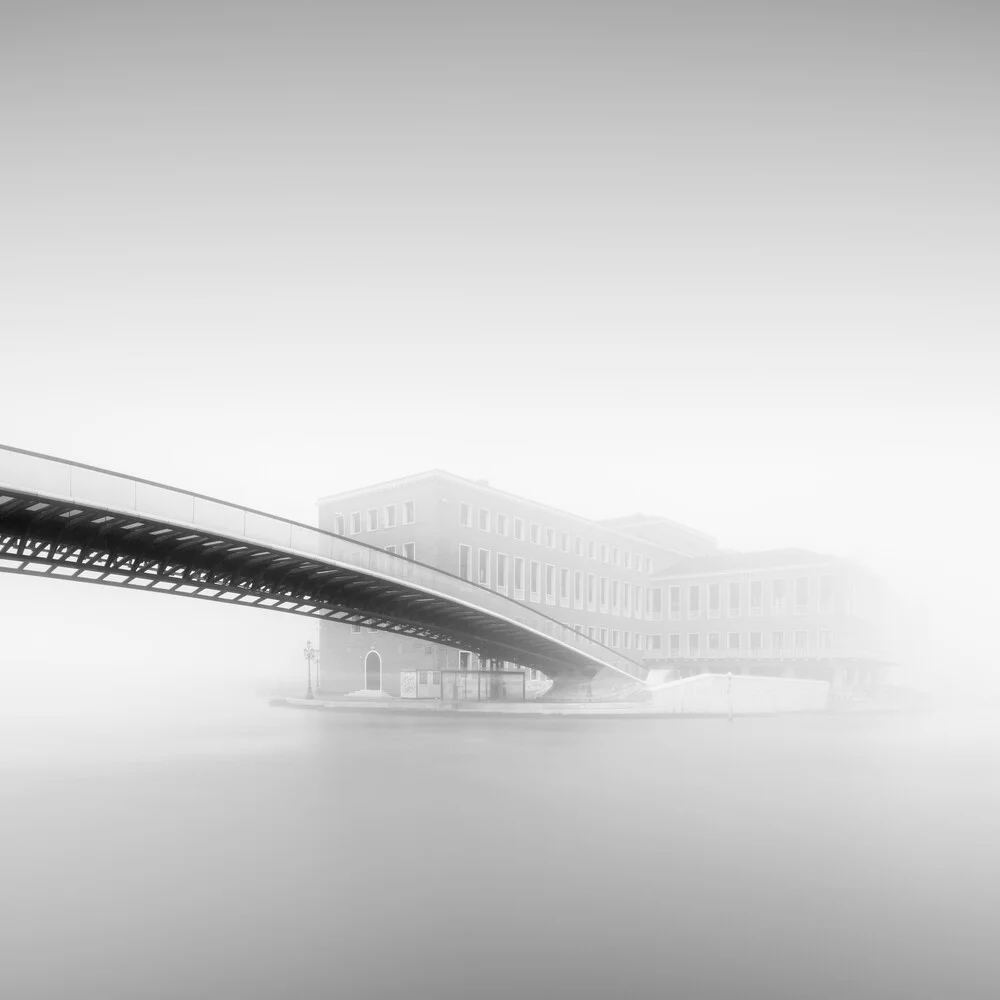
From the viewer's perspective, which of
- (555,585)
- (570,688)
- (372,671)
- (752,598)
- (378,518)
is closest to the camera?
(570,688)

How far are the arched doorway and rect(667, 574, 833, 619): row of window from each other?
31.4m

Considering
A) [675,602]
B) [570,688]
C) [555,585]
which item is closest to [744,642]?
[675,602]

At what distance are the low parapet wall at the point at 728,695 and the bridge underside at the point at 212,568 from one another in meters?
7.96

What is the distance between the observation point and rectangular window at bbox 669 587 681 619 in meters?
90.5

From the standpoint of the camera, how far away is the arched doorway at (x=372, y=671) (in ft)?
230

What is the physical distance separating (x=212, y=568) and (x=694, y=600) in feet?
197

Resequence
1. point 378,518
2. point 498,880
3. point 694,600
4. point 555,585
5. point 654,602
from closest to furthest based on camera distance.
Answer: point 498,880, point 378,518, point 555,585, point 694,600, point 654,602

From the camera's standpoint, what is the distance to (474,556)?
Result: 2680 inches

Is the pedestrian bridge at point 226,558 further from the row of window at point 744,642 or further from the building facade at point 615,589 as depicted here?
the row of window at point 744,642

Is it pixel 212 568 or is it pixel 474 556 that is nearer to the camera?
pixel 212 568

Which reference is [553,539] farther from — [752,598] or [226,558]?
[226,558]

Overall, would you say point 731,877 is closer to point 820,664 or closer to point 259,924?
point 259,924

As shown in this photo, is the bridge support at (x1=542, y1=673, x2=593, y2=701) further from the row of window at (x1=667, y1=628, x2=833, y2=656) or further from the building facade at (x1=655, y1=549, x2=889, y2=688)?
the row of window at (x1=667, y1=628, x2=833, y2=656)

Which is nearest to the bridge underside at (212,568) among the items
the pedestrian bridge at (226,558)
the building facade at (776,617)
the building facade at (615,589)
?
the pedestrian bridge at (226,558)
